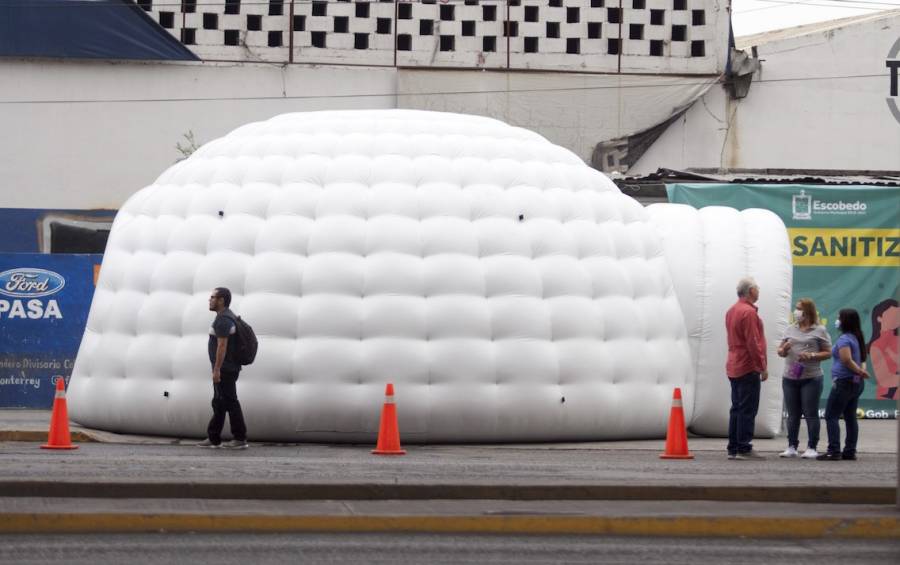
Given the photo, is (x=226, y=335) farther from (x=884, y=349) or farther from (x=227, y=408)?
(x=884, y=349)

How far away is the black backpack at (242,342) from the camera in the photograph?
13938 mm

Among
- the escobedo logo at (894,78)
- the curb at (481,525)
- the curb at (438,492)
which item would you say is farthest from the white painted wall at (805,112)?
the curb at (481,525)

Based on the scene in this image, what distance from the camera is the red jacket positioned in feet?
46.4

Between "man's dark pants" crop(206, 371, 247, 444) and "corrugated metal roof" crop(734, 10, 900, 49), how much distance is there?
23941 mm

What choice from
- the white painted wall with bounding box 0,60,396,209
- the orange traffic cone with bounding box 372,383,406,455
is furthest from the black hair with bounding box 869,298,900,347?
the white painted wall with bounding box 0,60,396,209

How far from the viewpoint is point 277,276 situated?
1477 centimetres

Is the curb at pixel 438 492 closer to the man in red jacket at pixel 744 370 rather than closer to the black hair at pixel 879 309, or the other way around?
the man in red jacket at pixel 744 370

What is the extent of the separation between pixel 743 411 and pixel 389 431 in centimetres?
331

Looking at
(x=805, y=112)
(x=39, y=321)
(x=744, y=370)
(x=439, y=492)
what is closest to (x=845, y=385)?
(x=744, y=370)

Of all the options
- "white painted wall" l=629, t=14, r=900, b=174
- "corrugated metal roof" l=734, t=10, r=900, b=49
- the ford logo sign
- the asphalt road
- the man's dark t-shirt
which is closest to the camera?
the asphalt road

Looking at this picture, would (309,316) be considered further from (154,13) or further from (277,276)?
(154,13)

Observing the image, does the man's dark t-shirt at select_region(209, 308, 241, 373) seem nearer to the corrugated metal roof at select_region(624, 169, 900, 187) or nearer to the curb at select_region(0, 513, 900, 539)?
the curb at select_region(0, 513, 900, 539)

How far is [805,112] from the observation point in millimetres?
34969

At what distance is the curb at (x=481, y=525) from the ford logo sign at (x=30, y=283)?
11.2 m
